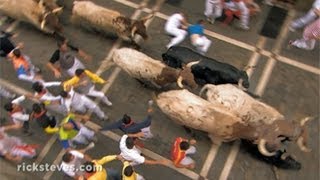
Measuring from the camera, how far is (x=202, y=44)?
12.4m

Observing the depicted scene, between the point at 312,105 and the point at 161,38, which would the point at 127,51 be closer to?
the point at 161,38

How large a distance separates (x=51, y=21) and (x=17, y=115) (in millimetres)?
3097

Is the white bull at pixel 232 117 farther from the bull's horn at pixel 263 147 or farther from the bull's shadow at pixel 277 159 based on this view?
the bull's shadow at pixel 277 159

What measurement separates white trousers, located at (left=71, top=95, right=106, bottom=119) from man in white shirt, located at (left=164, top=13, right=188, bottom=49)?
2.66m

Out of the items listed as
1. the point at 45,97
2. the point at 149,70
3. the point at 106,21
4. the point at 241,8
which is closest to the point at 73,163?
the point at 45,97

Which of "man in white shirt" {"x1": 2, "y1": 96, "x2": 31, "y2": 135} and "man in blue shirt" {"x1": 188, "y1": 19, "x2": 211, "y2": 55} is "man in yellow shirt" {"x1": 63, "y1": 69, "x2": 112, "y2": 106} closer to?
"man in white shirt" {"x1": 2, "y1": 96, "x2": 31, "y2": 135}

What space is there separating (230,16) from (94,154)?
17.4 feet

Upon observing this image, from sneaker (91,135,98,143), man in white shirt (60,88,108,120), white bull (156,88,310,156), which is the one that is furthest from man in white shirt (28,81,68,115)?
white bull (156,88,310,156)

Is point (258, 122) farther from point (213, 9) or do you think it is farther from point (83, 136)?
point (213, 9)

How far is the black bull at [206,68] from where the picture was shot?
36.8 feet

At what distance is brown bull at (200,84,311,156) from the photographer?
33.0ft

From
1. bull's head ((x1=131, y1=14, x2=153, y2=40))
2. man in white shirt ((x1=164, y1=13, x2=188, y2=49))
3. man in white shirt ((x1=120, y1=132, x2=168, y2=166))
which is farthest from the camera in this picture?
man in white shirt ((x1=164, y1=13, x2=188, y2=49))

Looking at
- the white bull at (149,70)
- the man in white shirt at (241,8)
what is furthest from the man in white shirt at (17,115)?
the man in white shirt at (241,8)

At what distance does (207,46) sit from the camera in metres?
12.7
